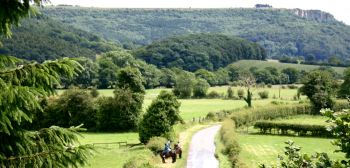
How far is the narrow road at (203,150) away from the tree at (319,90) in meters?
24.8

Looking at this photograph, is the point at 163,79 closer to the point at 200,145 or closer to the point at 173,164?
the point at 200,145

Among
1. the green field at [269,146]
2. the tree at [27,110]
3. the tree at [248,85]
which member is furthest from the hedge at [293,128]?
the tree at [27,110]

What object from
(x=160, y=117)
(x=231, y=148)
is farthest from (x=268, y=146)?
(x=160, y=117)

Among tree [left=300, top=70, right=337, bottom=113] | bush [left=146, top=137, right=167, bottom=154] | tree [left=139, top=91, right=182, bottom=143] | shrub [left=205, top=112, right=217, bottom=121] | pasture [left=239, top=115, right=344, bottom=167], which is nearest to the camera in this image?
bush [left=146, top=137, right=167, bottom=154]

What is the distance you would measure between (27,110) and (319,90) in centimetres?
7159

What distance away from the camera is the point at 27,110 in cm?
781

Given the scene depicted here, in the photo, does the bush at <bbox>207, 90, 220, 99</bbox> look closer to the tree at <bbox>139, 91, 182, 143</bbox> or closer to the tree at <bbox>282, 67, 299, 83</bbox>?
the tree at <bbox>282, 67, 299, 83</bbox>

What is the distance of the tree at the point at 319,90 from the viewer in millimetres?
73375

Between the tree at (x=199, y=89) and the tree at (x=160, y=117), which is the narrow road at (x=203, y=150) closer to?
the tree at (x=160, y=117)

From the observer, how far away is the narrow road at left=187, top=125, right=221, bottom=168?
108 ft

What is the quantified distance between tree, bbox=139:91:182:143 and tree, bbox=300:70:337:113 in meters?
36.4

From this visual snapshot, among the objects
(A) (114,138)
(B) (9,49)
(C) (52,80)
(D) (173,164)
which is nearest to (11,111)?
(C) (52,80)

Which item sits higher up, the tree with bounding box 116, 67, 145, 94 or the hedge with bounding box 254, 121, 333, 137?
the tree with bounding box 116, 67, 145, 94

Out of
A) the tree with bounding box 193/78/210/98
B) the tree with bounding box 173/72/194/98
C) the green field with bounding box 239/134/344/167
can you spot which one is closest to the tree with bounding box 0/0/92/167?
the green field with bounding box 239/134/344/167
